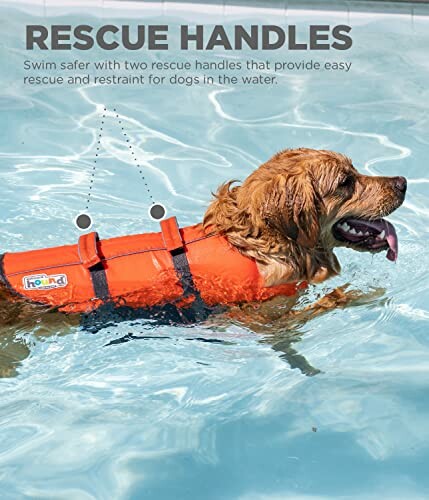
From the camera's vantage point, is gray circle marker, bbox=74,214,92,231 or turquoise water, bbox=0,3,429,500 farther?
gray circle marker, bbox=74,214,92,231

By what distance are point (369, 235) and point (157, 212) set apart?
7.22 ft

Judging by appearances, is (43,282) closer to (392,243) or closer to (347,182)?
(347,182)

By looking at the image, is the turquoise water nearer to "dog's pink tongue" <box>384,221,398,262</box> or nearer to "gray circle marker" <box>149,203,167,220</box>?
"gray circle marker" <box>149,203,167,220</box>

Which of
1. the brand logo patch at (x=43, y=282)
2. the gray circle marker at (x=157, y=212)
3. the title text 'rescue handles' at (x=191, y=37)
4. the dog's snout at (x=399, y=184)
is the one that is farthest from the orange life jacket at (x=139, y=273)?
the title text 'rescue handles' at (x=191, y=37)

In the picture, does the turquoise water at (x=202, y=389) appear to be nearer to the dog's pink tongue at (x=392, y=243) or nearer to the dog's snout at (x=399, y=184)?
the dog's pink tongue at (x=392, y=243)

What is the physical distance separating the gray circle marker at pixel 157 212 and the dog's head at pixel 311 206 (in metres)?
1.69

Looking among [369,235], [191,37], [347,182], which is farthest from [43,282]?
[191,37]

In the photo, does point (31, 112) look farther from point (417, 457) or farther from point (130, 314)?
point (417, 457)

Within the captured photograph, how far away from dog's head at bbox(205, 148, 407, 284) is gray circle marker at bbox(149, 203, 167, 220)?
1.69 metres

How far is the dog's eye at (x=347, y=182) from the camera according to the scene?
488cm

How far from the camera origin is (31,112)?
340 inches

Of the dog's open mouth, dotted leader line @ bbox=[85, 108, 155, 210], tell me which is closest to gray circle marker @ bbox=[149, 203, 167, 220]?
dotted leader line @ bbox=[85, 108, 155, 210]

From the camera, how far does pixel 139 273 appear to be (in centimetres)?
483

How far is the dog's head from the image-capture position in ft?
15.6
